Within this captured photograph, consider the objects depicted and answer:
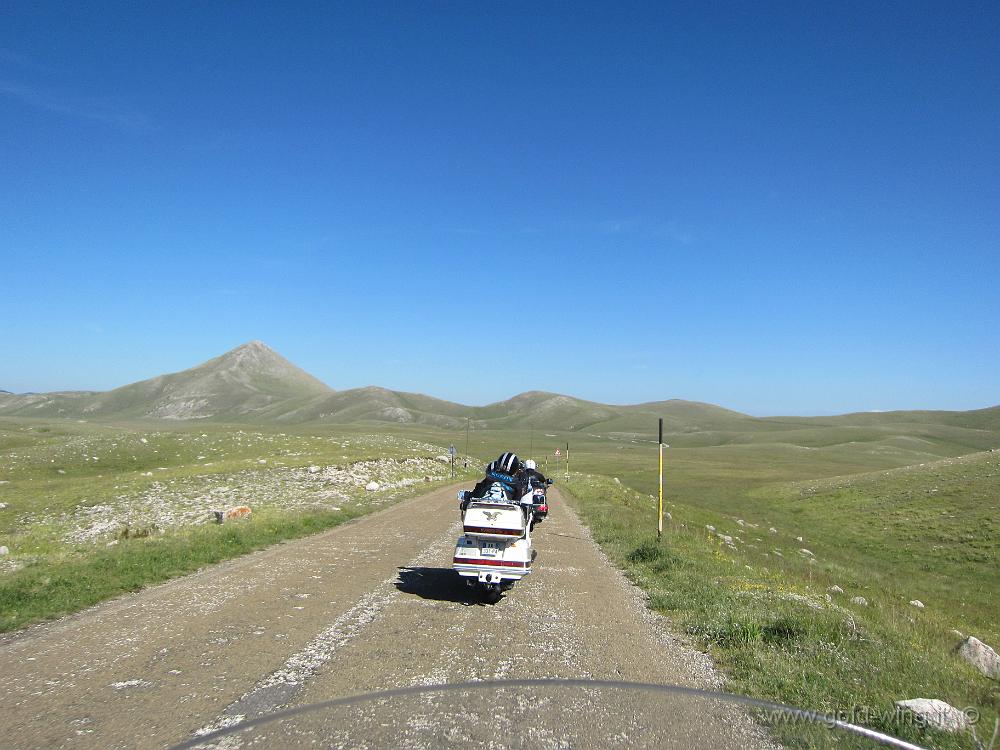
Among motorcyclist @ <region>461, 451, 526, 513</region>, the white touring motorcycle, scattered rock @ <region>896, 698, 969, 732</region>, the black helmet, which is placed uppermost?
the black helmet

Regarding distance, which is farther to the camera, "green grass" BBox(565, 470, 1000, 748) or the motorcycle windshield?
"green grass" BBox(565, 470, 1000, 748)

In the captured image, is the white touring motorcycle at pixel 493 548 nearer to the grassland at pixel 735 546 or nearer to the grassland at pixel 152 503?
the grassland at pixel 735 546

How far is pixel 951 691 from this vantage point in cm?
734

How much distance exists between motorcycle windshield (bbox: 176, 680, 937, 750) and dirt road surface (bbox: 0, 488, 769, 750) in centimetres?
2

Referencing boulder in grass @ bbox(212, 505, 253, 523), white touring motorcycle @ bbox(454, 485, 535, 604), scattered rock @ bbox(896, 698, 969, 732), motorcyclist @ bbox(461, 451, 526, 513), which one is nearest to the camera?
scattered rock @ bbox(896, 698, 969, 732)

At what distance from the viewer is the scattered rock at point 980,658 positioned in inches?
385

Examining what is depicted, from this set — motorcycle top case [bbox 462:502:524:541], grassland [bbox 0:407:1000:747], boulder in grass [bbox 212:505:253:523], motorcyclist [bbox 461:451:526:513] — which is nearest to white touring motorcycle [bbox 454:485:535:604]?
motorcycle top case [bbox 462:502:524:541]

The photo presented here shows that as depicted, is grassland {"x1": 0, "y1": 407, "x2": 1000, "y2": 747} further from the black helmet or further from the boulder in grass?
the black helmet

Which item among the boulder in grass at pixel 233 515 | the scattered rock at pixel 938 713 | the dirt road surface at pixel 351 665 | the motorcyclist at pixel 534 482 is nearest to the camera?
the dirt road surface at pixel 351 665

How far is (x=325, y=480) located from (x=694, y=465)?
8692 centimetres

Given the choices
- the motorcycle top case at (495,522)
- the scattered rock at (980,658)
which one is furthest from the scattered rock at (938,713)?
the motorcycle top case at (495,522)

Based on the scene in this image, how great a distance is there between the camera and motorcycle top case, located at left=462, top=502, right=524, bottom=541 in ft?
38.4

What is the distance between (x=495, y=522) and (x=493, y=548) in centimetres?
50

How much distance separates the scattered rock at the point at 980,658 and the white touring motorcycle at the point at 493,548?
763 centimetres
